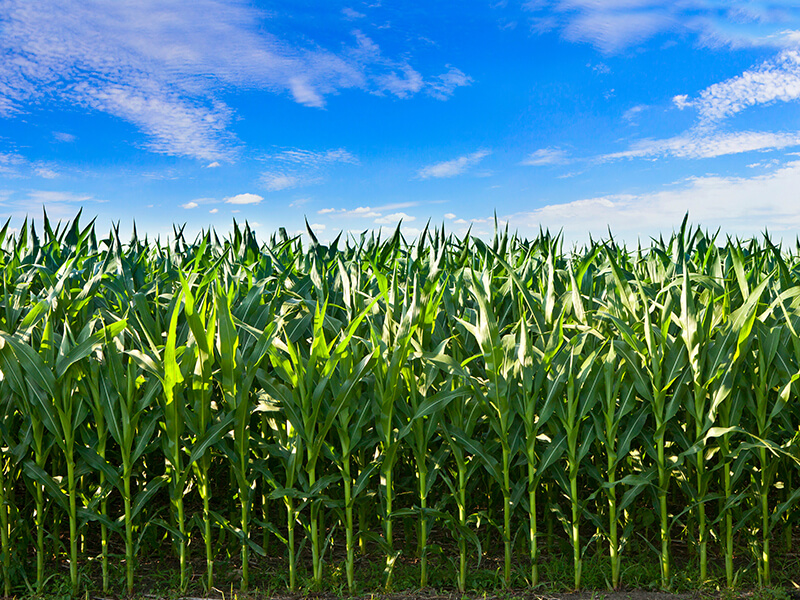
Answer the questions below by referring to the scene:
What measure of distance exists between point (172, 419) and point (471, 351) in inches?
53.5

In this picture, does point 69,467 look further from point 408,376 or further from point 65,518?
point 408,376

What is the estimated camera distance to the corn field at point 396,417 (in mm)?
2535

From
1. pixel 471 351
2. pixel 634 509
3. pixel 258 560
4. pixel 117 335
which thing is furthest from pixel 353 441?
pixel 634 509

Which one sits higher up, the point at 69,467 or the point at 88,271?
the point at 88,271

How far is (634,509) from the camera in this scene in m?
3.28

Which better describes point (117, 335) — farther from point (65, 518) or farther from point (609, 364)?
point (609, 364)

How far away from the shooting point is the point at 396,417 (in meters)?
2.61

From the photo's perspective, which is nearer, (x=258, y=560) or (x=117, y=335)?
(x=117, y=335)

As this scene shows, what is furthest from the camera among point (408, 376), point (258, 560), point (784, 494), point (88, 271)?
point (88, 271)

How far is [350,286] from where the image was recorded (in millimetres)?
3137

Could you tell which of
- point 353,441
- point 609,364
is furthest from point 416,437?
point 609,364

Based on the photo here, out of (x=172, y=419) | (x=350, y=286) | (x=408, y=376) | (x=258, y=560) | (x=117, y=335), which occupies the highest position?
(x=350, y=286)

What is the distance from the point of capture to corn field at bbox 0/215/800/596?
254 cm

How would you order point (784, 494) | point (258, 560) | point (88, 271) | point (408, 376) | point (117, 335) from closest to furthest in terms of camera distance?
point (408, 376) → point (117, 335) → point (258, 560) → point (784, 494) → point (88, 271)
